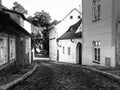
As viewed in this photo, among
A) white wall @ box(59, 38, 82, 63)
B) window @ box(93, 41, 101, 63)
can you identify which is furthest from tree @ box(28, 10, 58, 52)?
window @ box(93, 41, 101, 63)

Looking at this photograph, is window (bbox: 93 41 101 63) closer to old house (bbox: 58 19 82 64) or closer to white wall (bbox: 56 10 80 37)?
old house (bbox: 58 19 82 64)

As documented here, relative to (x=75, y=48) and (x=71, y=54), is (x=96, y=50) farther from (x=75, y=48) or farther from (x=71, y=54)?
(x=71, y=54)

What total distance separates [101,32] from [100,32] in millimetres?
161

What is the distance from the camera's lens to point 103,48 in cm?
1184

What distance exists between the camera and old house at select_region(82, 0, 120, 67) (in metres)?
10.6

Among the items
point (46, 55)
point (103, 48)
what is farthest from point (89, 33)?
point (46, 55)

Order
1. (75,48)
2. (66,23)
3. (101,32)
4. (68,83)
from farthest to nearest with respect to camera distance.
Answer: (66,23) < (75,48) < (101,32) < (68,83)

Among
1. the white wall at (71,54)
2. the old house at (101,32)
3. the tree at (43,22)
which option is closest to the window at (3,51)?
the old house at (101,32)

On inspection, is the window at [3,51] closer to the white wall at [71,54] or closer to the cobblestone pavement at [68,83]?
the cobblestone pavement at [68,83]

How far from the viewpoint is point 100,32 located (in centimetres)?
1238

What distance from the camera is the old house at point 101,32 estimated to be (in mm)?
10641

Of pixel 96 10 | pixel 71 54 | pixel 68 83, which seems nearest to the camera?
pixel 68 83

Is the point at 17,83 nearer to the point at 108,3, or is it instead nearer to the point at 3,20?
the point at 3,20

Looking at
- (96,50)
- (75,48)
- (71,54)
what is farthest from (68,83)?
(71,54)
